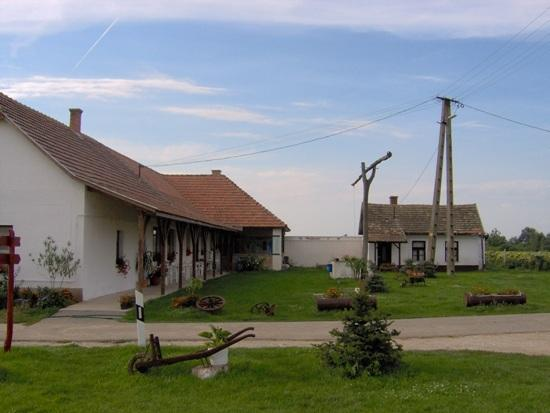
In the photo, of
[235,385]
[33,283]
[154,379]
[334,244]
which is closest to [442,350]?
[235,385]

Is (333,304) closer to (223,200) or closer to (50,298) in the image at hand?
(50,298)

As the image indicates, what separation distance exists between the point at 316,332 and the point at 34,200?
30.7ft

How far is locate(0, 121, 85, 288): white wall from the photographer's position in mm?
17797

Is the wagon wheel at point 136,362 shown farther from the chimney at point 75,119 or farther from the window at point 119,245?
the chimney at point 75,119

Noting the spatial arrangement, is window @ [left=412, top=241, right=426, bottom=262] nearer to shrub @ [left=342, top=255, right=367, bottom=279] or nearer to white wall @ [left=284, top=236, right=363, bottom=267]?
white wall @ [left=284, top=236, right=363, bottom=267]

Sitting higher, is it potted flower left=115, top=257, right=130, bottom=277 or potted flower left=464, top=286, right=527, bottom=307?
potted flower left=115, top=257, right=130, bottom=277

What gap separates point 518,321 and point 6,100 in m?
15.6

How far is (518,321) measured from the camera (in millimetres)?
14750

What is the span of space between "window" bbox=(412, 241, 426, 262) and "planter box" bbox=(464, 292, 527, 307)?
1015 inches

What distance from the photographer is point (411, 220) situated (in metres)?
44.5

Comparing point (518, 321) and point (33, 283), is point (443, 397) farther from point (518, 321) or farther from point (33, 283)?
point (33, 283)

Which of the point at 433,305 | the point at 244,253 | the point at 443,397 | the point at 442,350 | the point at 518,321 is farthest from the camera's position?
the point at 244,253

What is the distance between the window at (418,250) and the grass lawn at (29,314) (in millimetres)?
30822

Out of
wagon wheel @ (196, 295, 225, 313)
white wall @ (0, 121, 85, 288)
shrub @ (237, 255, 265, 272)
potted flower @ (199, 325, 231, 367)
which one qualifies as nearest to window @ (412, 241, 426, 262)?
shrub @ (237, 255, 265, 272)
